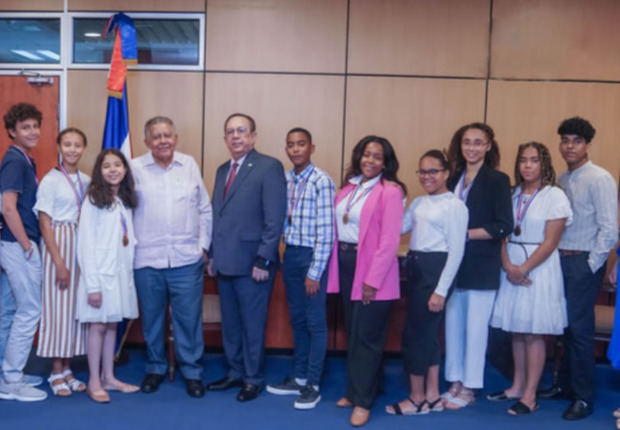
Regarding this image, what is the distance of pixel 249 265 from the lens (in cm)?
316

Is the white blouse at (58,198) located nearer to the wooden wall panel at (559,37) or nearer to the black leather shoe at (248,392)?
the black leather shoe at (248,392)

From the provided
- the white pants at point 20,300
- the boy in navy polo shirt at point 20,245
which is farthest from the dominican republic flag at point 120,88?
the white pants at point 20,300

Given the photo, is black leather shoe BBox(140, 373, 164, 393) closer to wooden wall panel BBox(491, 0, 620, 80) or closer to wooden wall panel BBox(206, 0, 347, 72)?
wooden wall panel BBox(206, 0, 347, 72)

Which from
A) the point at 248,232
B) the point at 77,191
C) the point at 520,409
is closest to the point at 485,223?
the point at 520,409

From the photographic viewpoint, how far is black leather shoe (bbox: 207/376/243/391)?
11.0ft

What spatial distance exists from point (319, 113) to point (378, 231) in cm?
169

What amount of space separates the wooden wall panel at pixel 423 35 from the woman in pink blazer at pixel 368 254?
1561mm

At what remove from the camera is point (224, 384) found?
3.35 meters

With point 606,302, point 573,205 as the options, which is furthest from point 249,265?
point 606,302

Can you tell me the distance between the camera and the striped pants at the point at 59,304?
3166 millimetres

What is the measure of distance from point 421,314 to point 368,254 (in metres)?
0.48

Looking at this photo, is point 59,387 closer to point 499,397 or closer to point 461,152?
point 499,397

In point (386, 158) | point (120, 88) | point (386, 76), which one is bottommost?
point (386, 158)

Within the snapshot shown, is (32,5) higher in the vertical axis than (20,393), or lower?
higher
